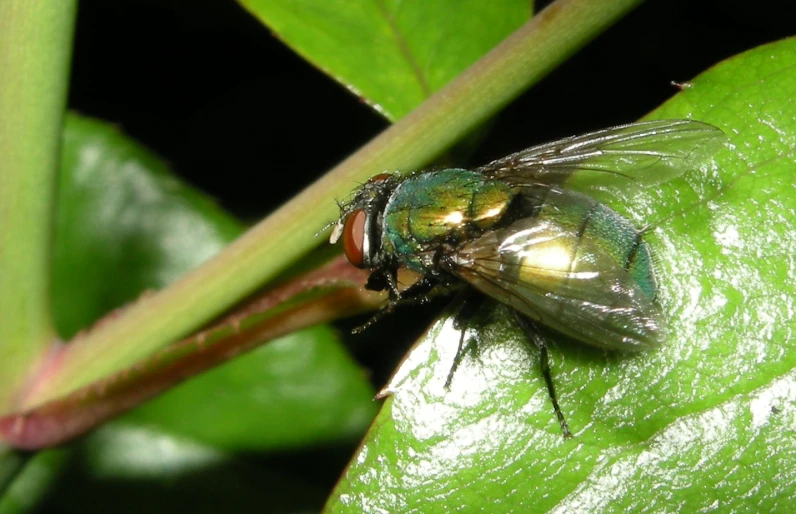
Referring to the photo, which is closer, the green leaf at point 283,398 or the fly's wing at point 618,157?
the fly's wing at point 618,157

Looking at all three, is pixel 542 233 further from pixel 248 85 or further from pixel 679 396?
pixel 248 85

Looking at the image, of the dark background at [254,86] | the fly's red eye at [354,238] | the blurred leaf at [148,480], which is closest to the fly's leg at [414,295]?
the fly's red eye at [354,238]

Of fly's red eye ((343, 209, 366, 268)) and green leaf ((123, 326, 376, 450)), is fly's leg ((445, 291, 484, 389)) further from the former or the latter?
green leaf ((123, 326, 376, 450))

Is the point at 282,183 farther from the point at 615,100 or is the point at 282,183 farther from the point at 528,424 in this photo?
the point at 528,424

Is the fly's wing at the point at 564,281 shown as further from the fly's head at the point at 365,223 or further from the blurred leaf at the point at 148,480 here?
the blurred leaf at the point at 148,480

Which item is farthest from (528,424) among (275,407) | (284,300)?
(275,407)

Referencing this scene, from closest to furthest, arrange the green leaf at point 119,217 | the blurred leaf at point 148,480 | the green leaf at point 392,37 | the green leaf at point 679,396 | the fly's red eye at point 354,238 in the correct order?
the green leaf at point 679,396
the fly's red eye at point 354,238
the green leaf at point 392,37
the blurred leaf at point 148,480
the green leaf at point 119,217

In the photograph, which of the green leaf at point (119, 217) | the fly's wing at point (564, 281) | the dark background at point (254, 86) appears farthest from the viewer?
the dark background at point (254, 86)

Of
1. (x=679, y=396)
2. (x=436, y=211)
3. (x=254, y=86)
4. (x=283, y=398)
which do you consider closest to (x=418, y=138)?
(x=436, y=211)
